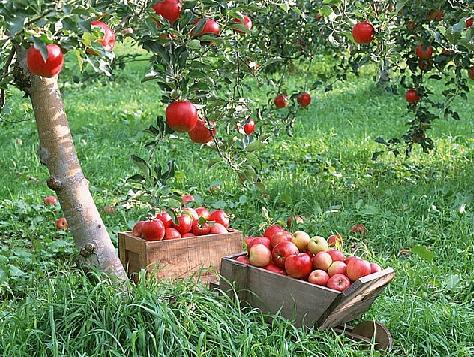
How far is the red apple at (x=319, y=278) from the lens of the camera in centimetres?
279

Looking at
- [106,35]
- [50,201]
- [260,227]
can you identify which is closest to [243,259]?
[106,35]

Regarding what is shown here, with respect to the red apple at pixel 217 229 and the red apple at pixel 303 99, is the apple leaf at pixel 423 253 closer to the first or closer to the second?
the red apple at pixel 217 229

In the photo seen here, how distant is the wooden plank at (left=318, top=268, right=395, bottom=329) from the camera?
2.66 metres

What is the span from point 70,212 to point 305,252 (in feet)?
2.87

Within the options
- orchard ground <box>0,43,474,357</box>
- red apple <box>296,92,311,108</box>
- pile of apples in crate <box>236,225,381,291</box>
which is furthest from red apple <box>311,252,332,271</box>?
red apple <box>296,92,311,108</box>

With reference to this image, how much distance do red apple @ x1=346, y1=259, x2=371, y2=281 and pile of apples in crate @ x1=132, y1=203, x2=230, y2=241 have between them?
72cm

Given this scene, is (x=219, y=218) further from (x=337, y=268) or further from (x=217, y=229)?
(x=337, y=268)

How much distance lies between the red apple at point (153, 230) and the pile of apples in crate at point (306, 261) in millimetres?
345

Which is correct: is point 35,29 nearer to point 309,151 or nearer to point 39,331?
point 39,331

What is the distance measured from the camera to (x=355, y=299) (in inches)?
107

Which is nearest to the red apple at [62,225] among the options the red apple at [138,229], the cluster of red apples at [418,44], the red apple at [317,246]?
the red apple at [138,229]

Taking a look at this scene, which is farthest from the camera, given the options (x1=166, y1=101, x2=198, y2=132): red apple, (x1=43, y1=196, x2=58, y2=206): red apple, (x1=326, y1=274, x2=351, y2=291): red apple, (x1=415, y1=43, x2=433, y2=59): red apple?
(x1=43, y1=196, x2=58, y2=206): red apple

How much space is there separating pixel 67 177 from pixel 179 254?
0.56 m

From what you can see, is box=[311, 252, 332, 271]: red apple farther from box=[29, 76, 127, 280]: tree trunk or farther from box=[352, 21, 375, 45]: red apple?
box=[352, 21, 375, 45]: red apple
